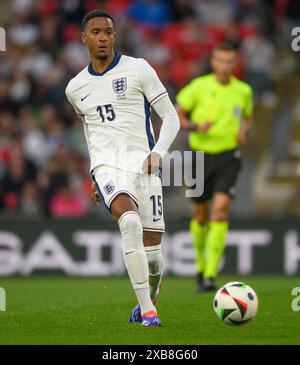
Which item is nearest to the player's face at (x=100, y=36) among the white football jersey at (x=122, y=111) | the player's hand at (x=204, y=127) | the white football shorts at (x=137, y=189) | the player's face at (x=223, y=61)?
the white football jersey at (x=122, y=111)

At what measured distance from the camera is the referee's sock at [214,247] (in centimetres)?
1174

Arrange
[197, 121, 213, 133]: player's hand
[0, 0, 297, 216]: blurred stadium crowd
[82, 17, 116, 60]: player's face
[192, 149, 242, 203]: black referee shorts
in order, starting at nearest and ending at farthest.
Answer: [82, 17, 116, 60]: player's face, [197, 121, 213, 133]: player's hand, [192, 149, 242, 203]: black referee shorts, [0, 0, 297, 216]: blurred stadium crowd

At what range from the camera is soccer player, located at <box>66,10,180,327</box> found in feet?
26.7

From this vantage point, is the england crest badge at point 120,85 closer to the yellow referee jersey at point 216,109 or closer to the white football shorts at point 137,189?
the white football shorts at point 137,189

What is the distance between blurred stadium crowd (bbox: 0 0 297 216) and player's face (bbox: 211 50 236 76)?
5.06 m

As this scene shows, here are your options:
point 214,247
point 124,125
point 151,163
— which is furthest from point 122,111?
point 214,247

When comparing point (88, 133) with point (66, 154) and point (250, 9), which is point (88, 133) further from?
point (250, 9)

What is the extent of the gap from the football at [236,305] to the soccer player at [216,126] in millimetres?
4016

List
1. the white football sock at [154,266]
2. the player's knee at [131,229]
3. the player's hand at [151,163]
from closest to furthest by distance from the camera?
the player's knee at [131,229]
the player's hand at [151,163]
the white football sock at [154,266]

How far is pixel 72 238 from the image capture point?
1532 centimetres

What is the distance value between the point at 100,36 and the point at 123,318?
7.46ft

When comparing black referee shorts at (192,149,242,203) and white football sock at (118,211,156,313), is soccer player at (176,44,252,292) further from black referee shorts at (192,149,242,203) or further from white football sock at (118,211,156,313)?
white football sock at (118,211,156,313)

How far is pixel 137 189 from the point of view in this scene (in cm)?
820

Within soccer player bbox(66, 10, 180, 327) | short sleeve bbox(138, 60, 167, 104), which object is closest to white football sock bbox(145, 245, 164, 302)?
soccer player bbox(66, 10, 180, 327)
